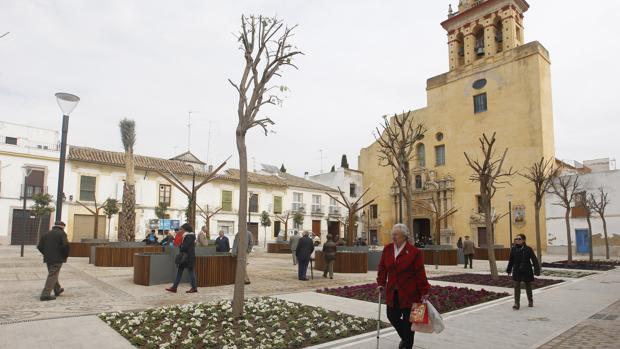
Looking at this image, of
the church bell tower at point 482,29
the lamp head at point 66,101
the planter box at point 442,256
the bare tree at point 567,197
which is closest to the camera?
the lamp head at point 66,101

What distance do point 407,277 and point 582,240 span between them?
32778 millimetres

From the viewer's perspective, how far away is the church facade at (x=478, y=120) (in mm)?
34406

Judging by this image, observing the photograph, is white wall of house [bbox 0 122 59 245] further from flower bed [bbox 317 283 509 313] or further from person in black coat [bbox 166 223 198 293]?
flower bed [bbox 317 283 509 313]

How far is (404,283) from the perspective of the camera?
4953 mm

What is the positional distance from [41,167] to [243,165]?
30.6m

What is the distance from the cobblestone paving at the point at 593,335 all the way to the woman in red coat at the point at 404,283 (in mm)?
1918

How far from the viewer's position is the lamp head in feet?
29.1

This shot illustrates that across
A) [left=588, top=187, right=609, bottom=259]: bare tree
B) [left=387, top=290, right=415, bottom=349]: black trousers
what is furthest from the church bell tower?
[left=387, top=290, right=415, bottom=349]: black trousers

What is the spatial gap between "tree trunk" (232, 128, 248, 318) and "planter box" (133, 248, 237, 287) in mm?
4093

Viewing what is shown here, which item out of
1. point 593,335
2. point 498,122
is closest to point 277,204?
point 498,122

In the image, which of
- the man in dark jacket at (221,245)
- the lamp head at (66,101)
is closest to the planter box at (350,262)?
the man in dark jacket at (221,245)

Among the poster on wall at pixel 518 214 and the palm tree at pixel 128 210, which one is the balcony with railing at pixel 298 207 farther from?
the palm tree at pixel 128 210

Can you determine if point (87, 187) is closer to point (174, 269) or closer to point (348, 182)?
point (174, 269)

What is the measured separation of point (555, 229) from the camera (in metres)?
32.6
